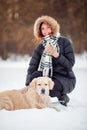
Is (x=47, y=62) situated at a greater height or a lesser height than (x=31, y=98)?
greater

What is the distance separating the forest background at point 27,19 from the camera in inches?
94.2

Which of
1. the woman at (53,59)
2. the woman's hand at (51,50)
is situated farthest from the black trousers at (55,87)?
the woman's hand at (51,50)

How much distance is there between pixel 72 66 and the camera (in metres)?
2.34

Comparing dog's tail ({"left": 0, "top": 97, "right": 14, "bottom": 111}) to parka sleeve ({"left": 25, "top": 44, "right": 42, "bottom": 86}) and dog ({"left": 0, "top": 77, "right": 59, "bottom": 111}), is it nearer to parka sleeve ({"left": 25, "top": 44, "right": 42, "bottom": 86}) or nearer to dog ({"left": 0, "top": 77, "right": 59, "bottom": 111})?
dog ({"left": 0, "top": 77, "right": 59, "bottom": 111})

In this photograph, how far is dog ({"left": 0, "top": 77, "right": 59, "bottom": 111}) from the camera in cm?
226

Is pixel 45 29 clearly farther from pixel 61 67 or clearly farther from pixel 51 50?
pixel 61 67

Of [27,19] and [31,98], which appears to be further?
[27,19]

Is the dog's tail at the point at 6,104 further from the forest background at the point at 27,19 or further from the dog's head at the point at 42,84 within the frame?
the forest background at the point at 27,19

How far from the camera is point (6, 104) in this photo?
7.45 ft

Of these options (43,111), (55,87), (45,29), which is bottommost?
(43,111)

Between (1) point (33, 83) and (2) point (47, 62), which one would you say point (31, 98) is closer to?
(1) point (33, 83)

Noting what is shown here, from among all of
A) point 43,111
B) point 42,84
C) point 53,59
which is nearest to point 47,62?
point 53,59

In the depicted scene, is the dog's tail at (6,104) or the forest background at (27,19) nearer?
the dog's tail at (6,104)

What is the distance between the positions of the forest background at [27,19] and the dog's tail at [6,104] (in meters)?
0.26
